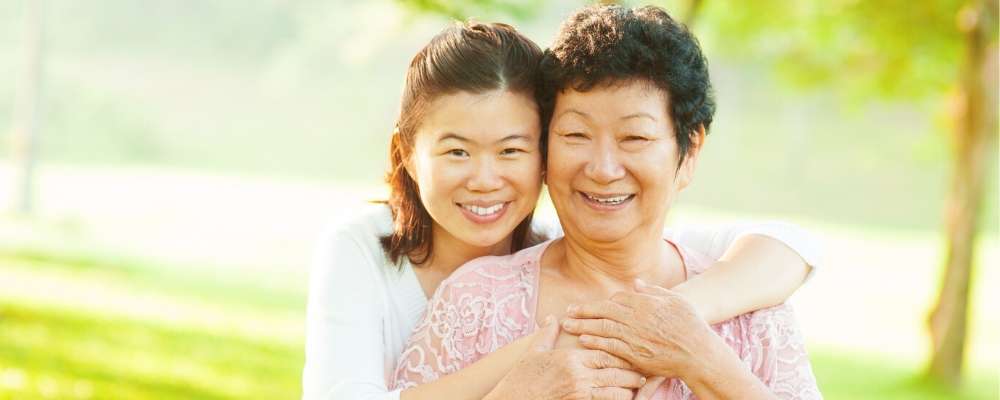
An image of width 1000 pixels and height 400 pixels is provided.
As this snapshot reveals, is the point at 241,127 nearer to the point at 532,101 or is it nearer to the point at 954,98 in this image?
the point at 954,98

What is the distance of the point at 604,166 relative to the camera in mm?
2549

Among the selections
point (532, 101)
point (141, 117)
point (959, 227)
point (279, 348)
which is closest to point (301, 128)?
point (141, 117)

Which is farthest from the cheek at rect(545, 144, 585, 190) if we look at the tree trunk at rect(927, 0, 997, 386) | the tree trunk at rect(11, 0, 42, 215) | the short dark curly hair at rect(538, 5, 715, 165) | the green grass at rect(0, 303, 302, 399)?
the tree trunk at rect(11, 0, 42, 215)

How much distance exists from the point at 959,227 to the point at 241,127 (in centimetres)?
2392

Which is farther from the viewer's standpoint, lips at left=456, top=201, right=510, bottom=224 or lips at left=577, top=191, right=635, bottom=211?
lips at left=456, top=201, right=510, bottom=224

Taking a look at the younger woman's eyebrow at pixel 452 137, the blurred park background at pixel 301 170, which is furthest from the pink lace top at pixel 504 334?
the blurred park background at pixel 301 170

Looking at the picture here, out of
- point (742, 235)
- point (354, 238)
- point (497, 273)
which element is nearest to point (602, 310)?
point (497, 273)

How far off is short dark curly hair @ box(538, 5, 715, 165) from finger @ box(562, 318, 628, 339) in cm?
44

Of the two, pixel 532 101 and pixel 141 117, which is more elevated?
pixel 141 117

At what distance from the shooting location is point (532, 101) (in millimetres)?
2758

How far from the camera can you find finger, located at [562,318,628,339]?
2.52 m

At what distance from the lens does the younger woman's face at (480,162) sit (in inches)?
107

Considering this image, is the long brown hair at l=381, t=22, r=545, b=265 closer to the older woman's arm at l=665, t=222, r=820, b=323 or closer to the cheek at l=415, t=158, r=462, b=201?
the cheek at l=415, t=158, r=462, b=201

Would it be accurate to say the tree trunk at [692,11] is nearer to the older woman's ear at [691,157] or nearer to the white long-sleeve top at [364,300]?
the white long-sleeve top at [364,300]
